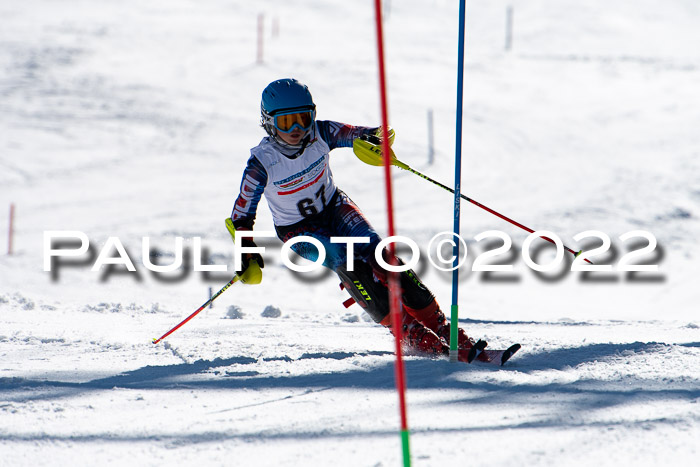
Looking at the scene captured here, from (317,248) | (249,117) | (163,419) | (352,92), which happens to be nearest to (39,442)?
(163,419)

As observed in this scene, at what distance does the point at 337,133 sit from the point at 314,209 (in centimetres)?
52

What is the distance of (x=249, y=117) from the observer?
636 inches

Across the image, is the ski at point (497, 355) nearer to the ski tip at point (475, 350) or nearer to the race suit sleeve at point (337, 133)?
the ski tip at point (475, 350)

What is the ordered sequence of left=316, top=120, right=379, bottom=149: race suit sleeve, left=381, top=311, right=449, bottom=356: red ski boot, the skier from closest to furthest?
left=381, top=311, right=449, bottom=356: red ski boot, the skier, left=316, top=120, right=379, bottom=149: race suit sleeve

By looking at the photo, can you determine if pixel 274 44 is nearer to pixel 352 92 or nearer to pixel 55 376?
pixel 352 92


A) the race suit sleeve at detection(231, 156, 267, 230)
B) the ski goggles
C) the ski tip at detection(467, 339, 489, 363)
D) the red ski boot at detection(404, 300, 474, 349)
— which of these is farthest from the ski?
the ski goggles

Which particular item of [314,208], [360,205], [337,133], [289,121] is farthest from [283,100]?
[360,205]

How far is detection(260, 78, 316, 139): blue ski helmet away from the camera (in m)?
4.43

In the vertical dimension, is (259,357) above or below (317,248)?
below

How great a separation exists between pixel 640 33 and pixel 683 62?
5.14 m

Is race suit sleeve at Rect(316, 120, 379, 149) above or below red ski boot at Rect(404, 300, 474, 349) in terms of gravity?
above

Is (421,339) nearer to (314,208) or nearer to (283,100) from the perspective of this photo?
(314,208)

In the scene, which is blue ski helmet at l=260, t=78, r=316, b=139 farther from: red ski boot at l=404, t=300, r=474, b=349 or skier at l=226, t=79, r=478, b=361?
red ski boot at l=404, t=300, r=474, b=349

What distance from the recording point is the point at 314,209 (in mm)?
4734
